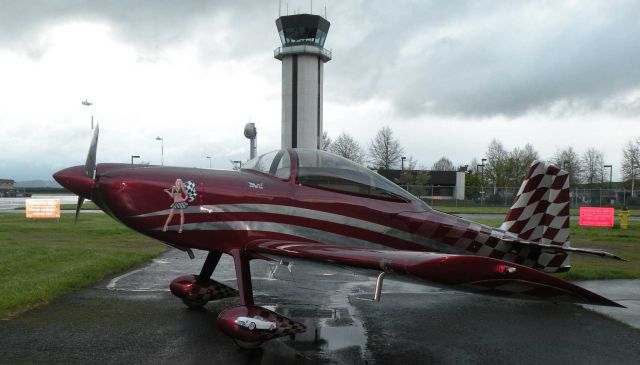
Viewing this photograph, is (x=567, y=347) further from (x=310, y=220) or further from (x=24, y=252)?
(x=24, y=252)

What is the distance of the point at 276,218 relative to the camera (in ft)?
19.6

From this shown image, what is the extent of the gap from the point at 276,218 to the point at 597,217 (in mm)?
21533

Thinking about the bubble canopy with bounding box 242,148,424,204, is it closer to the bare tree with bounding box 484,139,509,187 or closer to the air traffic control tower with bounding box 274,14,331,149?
the air traffic control tower with bounding box 274,14,331,149

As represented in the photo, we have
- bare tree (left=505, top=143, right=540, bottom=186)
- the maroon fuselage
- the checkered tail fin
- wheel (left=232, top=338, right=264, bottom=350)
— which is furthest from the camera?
bare tree (left=505, top=143, right=540, bottom=186)

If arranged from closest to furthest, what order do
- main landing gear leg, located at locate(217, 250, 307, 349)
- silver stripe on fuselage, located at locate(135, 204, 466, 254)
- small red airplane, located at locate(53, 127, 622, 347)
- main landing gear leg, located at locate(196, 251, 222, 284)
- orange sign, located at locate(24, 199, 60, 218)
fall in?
main landing gear leg, located at locate(217, 250, 307, 349) < small red airplane, located at locate(53, 127, 622, 347) < silver stripe on fuselage, located at locate(135, 204, 466, 254) < main landing gear leg, located at locate(196, 251, 222, 284) < orange sign, located at locate(24, 199, 60, 218)

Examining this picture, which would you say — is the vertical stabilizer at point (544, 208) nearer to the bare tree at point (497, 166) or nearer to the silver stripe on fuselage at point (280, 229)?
the silver stripe on fuselage at point (280, 229)

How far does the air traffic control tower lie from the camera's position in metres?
48.5

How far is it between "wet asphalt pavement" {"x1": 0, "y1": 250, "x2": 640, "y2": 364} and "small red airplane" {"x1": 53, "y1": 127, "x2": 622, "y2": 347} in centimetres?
42

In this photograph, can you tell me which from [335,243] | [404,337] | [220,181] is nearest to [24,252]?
[220,181]

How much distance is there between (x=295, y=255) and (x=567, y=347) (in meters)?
3.43

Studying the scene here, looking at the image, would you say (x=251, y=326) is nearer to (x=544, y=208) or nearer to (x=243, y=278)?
(x=243, y=278)

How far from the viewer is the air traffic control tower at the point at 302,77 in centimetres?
4847

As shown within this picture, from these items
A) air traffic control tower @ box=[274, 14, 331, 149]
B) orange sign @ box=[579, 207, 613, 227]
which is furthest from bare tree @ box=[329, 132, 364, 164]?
orange sign @ box=[579, 207, 613, 227]

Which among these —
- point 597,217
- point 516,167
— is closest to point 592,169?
→ point 516,167
